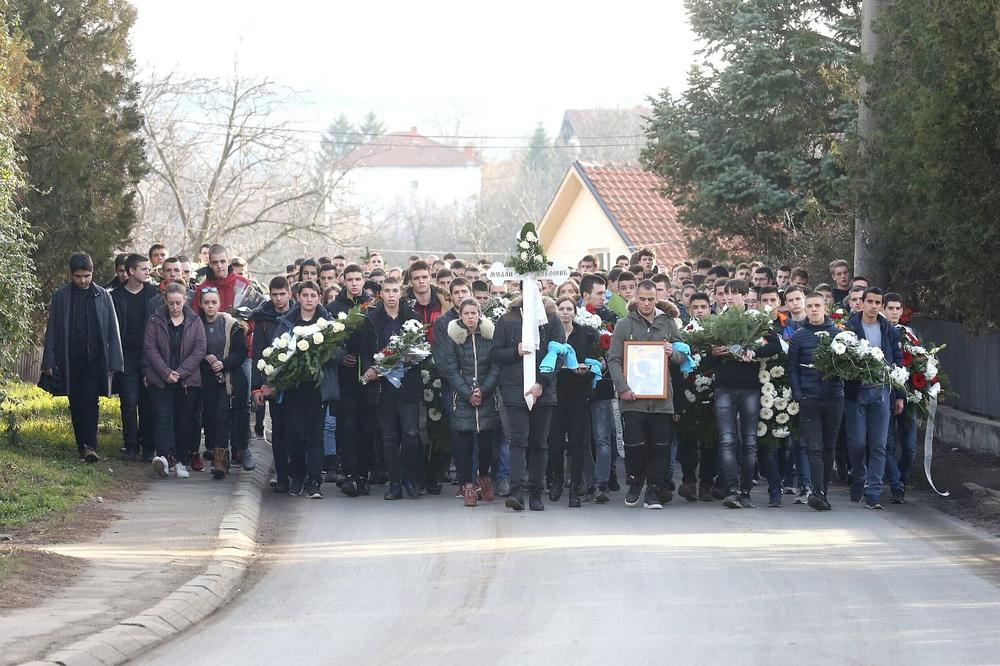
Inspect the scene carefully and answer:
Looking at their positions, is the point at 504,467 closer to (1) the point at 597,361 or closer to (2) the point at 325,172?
(1) the point at 597,361

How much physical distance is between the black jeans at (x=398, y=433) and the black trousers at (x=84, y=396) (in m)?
3.38

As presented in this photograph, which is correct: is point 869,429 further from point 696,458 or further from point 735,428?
point 696,458

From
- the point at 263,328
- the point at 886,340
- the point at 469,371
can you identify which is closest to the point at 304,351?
the point at 263,328

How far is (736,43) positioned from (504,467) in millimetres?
13369

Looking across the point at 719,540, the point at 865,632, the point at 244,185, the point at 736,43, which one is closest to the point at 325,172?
the point at 244,185

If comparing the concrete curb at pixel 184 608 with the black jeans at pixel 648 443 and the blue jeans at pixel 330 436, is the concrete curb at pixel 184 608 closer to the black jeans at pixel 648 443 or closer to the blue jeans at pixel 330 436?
the blue jeans at pixel 330 436

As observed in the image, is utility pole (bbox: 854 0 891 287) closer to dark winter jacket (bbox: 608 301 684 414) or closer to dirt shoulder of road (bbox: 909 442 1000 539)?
dirt shoulder of road (bbox: 909 442 1000 539)

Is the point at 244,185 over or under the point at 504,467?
over

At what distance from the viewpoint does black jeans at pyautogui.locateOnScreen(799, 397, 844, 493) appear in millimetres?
14711

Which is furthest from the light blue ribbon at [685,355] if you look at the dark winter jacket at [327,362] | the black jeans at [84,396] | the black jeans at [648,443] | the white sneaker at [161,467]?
the black jeans at [84,396]

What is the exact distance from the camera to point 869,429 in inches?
589

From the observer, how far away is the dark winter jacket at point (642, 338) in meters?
14.6

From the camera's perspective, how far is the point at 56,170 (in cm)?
2173

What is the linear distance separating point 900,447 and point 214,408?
7.51m
